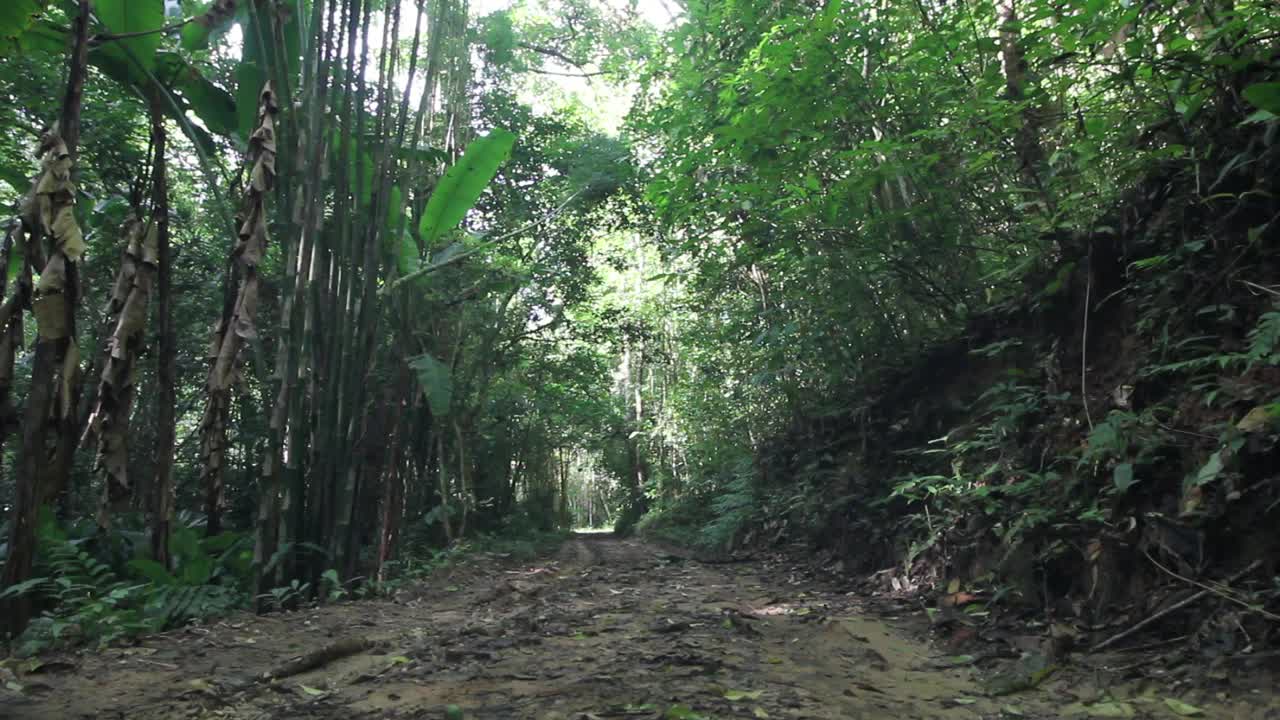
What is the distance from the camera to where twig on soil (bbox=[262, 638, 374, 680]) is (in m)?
2.96

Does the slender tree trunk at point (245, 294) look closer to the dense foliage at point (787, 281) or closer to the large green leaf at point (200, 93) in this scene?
the dense foliage at point (787, 281)

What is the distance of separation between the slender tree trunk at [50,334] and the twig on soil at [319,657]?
176 cm

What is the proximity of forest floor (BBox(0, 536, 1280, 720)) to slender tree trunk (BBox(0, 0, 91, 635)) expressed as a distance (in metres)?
0.80

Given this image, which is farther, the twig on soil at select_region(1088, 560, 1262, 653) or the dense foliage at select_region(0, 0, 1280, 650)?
the dense foliage at select_region(0, 0, 1280, 650)

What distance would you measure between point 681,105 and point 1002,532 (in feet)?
16.8

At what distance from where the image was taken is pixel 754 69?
564cm

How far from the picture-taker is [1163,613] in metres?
2.79

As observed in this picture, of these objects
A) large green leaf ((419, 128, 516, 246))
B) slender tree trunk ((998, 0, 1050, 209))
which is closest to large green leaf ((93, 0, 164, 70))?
large green leaf ((419, 128, 516, 246))

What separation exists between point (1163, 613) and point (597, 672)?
7.19ft

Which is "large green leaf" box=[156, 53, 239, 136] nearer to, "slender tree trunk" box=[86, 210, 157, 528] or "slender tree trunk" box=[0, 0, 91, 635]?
"slender tree trunk" box=[86, 210, 157, 528]

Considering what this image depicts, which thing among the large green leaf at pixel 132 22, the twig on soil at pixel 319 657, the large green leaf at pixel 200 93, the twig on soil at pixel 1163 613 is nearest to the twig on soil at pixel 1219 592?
the twig on soil at pixel 1163 613

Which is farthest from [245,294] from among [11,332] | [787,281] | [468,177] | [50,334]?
[787,281]

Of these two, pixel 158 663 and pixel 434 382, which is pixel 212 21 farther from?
pixel 158 663

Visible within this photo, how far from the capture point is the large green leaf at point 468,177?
685 cm
